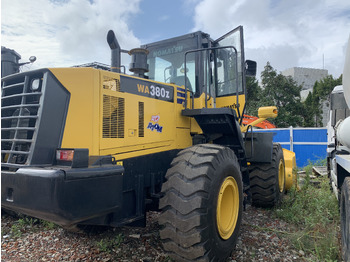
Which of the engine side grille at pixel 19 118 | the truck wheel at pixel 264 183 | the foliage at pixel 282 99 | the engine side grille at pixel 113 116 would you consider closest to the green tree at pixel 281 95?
the foliage at pixel 282 99

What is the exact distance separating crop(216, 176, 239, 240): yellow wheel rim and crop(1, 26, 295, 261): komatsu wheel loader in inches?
0.5

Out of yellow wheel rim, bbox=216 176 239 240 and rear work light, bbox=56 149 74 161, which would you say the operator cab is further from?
rear work light, bbox=56 149 74 161

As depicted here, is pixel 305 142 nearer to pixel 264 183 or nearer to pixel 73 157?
pixel 264 183

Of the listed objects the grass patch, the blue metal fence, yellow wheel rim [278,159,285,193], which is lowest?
the grass patch

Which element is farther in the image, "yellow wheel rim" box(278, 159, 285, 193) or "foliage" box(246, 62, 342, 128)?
"foliage" box(246, 62, 342, 128)

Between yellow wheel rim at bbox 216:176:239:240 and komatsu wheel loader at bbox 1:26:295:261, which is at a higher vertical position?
komatsu wheel loader at bbox 1:26:295:261

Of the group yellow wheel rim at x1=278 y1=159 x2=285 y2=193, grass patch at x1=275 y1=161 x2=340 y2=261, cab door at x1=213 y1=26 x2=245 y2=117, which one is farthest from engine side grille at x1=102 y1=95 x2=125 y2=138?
yellow wheel rim at x1=278 y1=159 x2=285 y2=193

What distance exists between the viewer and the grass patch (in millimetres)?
3436

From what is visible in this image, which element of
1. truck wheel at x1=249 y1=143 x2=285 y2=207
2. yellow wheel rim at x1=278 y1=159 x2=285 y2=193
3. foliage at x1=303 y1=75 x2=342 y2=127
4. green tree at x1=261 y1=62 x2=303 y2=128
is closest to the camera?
truck wheel at x1=249 y1=143 x2=285 y2=207

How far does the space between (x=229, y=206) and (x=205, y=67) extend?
2031 millimetres

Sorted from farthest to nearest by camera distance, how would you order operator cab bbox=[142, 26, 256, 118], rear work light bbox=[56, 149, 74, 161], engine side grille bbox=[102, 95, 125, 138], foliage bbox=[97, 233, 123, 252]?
operator cab bbox=[142, 26, 256, 118] → foliage bbox=[97, 233, 123, 252] → engine side grille bbox=[102, 95, 125, 138] → rear work light bbox=[56, 149, 74, 161]

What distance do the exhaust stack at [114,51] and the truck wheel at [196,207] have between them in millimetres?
1622

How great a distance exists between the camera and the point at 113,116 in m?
2.94

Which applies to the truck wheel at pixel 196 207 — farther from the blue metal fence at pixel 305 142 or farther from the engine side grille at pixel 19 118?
the blue metal fence at pixel 305 142
